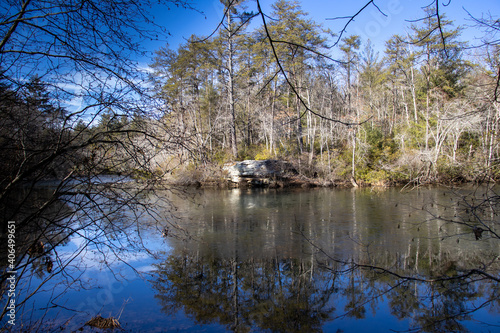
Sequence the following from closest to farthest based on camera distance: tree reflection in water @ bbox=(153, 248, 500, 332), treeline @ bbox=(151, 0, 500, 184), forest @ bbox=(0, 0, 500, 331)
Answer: forest @ bbox=(0, 0, 500, 331) → tree reflection in water @ bbox=(153, 248, 500, 332) → treeline @ bbox=(151, 0, 500, 184)

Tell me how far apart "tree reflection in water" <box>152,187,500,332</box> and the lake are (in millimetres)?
21

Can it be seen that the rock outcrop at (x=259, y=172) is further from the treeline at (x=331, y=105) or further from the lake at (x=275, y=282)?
the lake at (x=275, y=282)

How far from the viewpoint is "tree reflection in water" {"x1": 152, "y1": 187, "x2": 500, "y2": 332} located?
4.85 metres

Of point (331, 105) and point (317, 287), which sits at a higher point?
point (331, 105)

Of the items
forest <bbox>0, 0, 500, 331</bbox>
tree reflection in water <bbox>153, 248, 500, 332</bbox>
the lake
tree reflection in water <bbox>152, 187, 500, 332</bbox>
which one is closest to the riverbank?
forest <bbox>0, 0, 500, 331</bbox>

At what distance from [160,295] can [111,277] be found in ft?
5.81

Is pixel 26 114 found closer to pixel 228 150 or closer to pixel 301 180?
pixel 301 180

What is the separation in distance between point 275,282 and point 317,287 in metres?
0.84

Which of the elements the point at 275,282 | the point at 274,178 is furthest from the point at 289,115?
the point at 274,178

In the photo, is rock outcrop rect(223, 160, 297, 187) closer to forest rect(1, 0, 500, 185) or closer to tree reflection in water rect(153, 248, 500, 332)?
forest rect(1, 0, 500, 185)

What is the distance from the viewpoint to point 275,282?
617 cm

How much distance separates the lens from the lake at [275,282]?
472 centimetres

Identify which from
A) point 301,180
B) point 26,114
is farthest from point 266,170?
point 26,114

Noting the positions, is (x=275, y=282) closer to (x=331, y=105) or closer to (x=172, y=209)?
(x=172, y=209)
